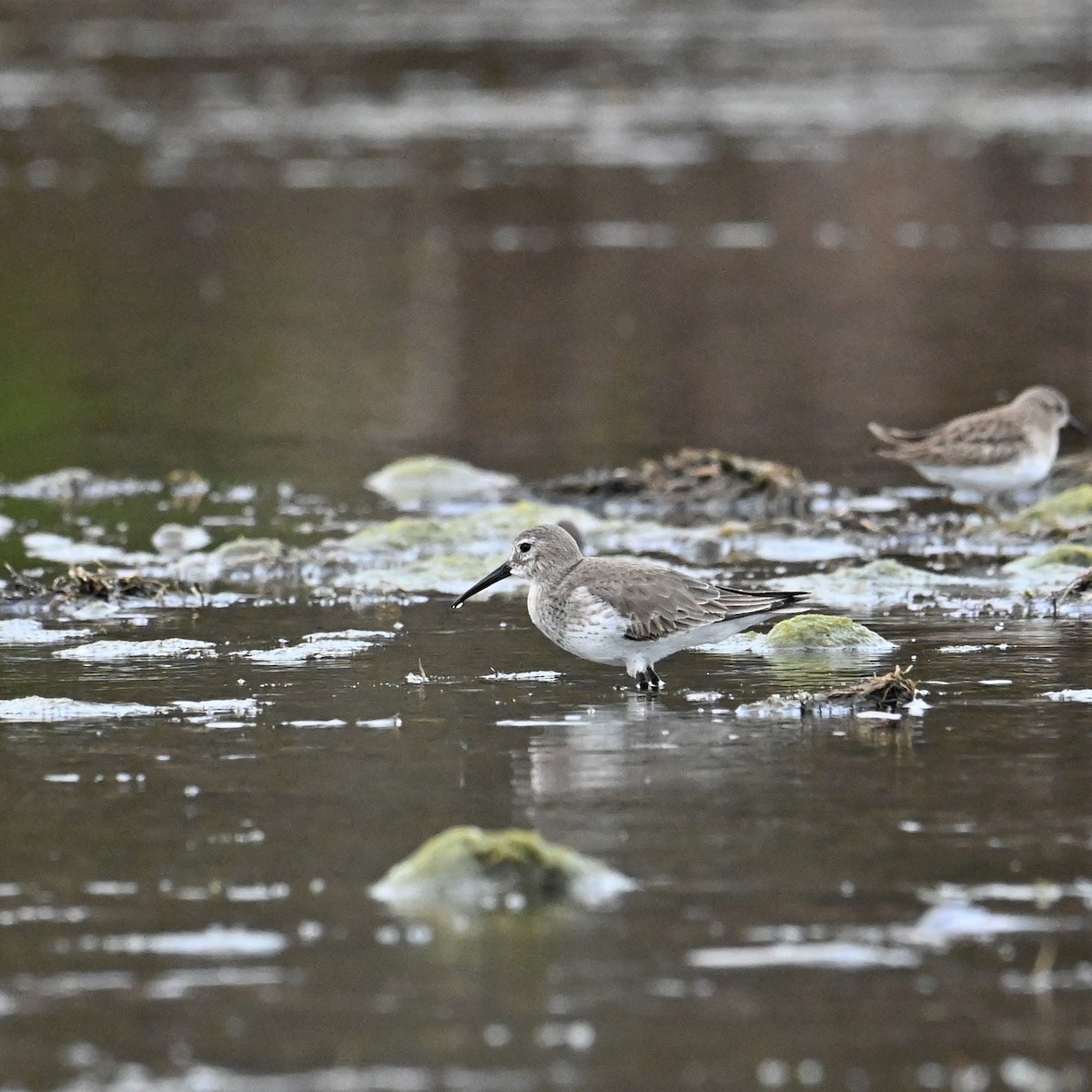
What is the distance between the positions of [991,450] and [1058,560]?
2.17 metres

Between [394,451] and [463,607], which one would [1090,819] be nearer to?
[463,607]

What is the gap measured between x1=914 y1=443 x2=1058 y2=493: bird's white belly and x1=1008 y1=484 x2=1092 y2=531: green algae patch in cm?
27

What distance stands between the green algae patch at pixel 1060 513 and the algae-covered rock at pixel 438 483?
9.82ft

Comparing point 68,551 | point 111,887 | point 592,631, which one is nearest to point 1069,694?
point 592,631

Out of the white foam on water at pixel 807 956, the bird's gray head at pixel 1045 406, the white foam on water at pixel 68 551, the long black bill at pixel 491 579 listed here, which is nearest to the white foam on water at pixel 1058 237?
the bird's gray head at pixel 1045 406

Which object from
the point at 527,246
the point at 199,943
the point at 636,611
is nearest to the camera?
the point at 199,943

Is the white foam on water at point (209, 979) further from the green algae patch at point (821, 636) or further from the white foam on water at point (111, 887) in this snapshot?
the green algae patch at point (821, 636)

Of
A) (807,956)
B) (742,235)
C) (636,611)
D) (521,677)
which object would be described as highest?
(742,235)

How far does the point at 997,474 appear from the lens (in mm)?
12992

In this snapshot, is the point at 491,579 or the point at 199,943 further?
the point at 491,579

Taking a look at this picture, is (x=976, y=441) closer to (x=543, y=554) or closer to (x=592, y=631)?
(x=543, y=554)

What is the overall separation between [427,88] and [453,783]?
104 ft

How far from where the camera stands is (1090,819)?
6.75 m

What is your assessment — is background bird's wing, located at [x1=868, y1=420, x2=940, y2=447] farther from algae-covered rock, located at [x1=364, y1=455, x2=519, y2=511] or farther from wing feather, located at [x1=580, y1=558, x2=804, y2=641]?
wing feather, located at [x1=580, y1=558, x2=804, y2=641]
